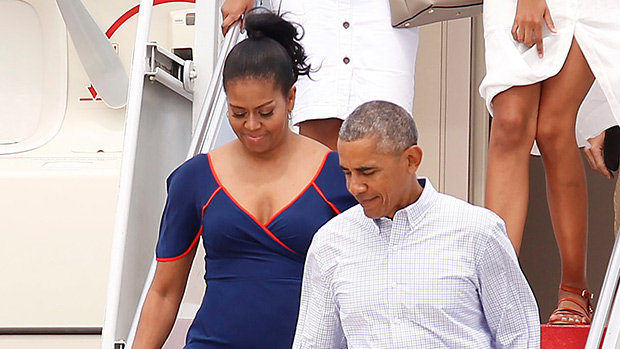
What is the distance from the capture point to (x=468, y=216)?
80.7 inches

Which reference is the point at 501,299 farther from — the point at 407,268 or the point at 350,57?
the point at 350,57

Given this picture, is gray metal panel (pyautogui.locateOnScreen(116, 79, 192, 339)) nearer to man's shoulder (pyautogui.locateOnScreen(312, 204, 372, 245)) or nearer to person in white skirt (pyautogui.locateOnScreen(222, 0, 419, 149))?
person in white skirt (pyautogui.locateOnScreen(222, 0, 419, 149))

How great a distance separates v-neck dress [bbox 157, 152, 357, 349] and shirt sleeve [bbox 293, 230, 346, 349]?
0.43ft

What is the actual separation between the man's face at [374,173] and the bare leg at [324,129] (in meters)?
1.12

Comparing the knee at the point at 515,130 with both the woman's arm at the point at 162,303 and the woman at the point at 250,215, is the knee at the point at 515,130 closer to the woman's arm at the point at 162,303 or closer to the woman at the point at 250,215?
the woman at the point at 250,215

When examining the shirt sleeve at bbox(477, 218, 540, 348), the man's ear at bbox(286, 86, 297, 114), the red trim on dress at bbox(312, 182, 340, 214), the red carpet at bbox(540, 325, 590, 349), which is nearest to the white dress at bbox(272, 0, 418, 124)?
the man's ear at bbox(286, 86, 297, 114)

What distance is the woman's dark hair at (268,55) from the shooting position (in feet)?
7.78

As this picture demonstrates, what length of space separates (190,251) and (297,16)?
3.52 feet

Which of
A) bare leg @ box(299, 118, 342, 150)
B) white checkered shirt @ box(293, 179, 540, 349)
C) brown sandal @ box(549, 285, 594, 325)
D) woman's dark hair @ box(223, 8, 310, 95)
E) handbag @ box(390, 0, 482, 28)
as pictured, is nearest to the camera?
white checkered shirt @ box(293, 179, 540, 349)

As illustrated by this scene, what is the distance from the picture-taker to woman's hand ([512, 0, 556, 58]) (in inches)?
104

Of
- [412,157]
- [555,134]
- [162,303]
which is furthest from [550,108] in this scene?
[162,303]

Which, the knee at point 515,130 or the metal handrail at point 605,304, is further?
the knee at point 515,130

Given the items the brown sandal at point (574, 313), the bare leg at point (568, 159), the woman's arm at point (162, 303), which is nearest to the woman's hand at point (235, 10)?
the bare leg at point (568, 159)

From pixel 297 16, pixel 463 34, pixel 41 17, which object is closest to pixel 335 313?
pixel 297 16
